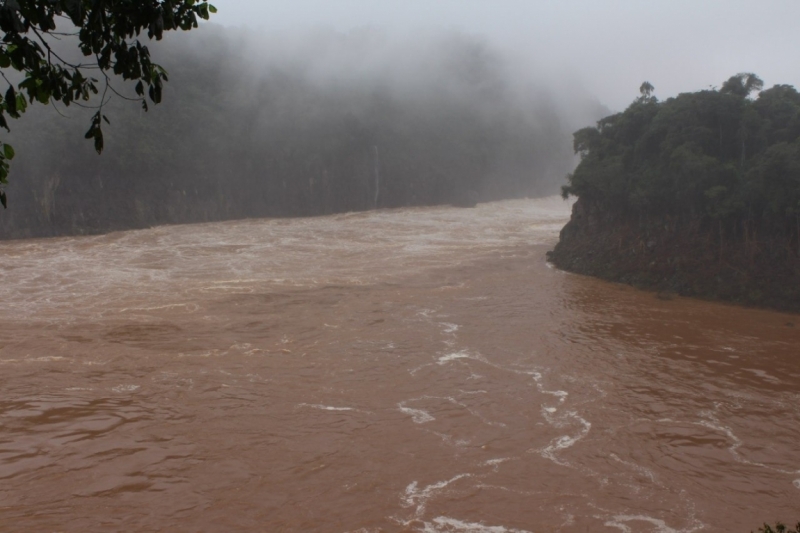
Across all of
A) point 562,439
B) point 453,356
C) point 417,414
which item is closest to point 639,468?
point 562,439

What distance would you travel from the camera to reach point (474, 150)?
2404 inches

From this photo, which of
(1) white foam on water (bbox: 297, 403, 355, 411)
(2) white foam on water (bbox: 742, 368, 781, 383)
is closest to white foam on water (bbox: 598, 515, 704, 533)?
(1) white foam on water (bbox: 297, 403, 355, 411)

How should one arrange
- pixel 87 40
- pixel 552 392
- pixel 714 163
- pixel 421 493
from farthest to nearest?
1. pixel 714 163
2. pixel 552 392
3. pixel 421 493
4. pixel 87 40

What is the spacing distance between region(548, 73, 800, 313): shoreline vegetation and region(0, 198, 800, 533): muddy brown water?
5.08ft

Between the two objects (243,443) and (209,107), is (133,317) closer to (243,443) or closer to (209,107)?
(243,443)

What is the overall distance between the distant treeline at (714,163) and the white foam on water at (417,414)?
1508cm

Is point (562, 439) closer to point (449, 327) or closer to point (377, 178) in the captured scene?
point (449, 327)

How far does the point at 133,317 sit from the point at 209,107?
32.9 metres

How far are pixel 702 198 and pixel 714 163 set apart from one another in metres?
1.25

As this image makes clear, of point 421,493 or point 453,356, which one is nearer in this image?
point 421,493

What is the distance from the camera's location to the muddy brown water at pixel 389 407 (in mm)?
8773

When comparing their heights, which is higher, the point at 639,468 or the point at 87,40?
the point at 87,40

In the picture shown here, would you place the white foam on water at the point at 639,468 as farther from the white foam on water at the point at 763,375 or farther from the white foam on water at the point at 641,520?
Answer: the white foam on water at the point at 763,375

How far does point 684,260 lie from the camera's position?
23281 mm
